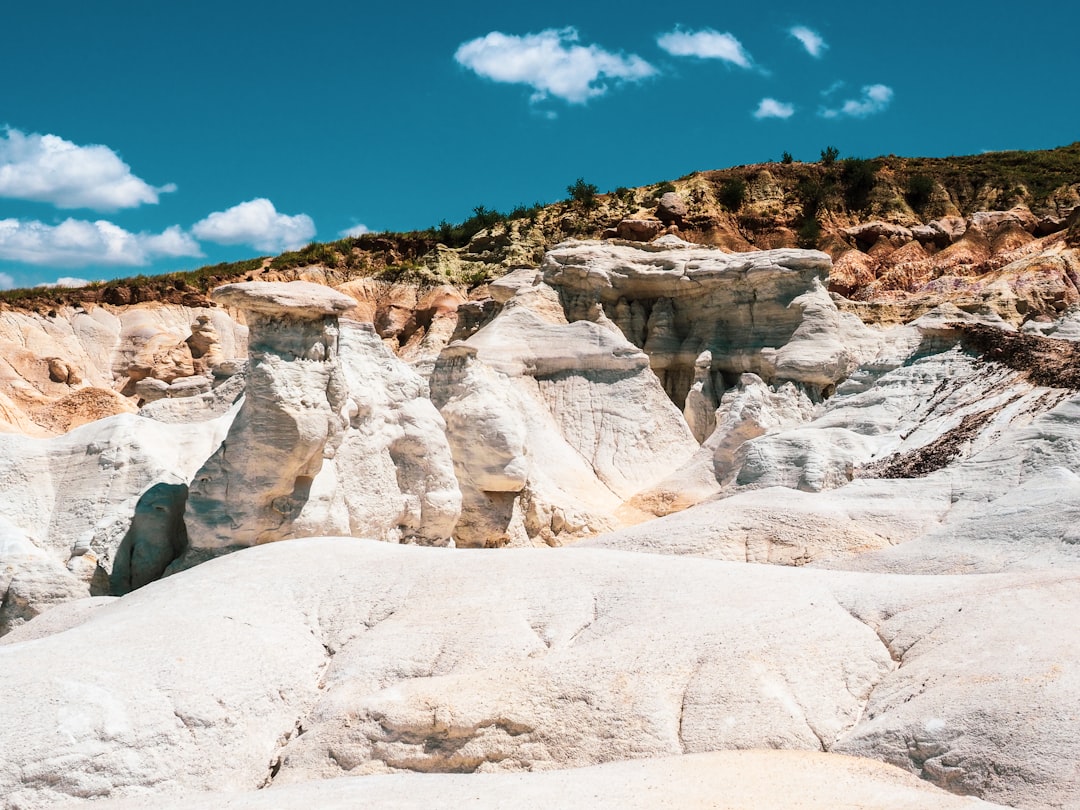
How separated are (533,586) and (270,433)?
4261 millimetres

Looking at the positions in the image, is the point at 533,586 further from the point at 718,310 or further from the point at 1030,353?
the point at 718,310

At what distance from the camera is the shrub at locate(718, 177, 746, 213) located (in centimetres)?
→ 4500

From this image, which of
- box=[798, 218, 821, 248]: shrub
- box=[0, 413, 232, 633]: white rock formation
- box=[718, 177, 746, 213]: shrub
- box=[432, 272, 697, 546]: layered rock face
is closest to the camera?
box=[0, 413, 232, 633]: white rock formation

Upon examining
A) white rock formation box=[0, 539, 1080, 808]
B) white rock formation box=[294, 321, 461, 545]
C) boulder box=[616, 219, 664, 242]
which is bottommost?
white rock formation box=[0, 539, 1080, 808]

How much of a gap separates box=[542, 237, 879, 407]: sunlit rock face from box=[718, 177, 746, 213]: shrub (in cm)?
1778

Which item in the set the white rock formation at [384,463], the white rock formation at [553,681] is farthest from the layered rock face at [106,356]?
the white rock formation at [553,681]

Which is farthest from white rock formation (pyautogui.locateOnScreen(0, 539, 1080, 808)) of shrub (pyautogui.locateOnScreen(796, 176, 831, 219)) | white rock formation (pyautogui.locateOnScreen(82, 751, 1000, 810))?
shrub (pyautogui.locateOnScreen(796, 176, 831, 219))

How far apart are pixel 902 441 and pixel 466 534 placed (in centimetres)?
599

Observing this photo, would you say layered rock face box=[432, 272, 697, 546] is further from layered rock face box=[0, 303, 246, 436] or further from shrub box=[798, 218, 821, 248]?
shrub box=[798, 218, 821, 248]

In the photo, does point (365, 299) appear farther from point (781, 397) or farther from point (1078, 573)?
point (1078, 573)

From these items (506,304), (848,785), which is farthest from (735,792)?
(506,304)

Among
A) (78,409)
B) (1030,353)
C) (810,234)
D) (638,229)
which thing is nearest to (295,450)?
(78,409)

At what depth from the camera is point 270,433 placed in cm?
1121

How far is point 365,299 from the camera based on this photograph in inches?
1615
